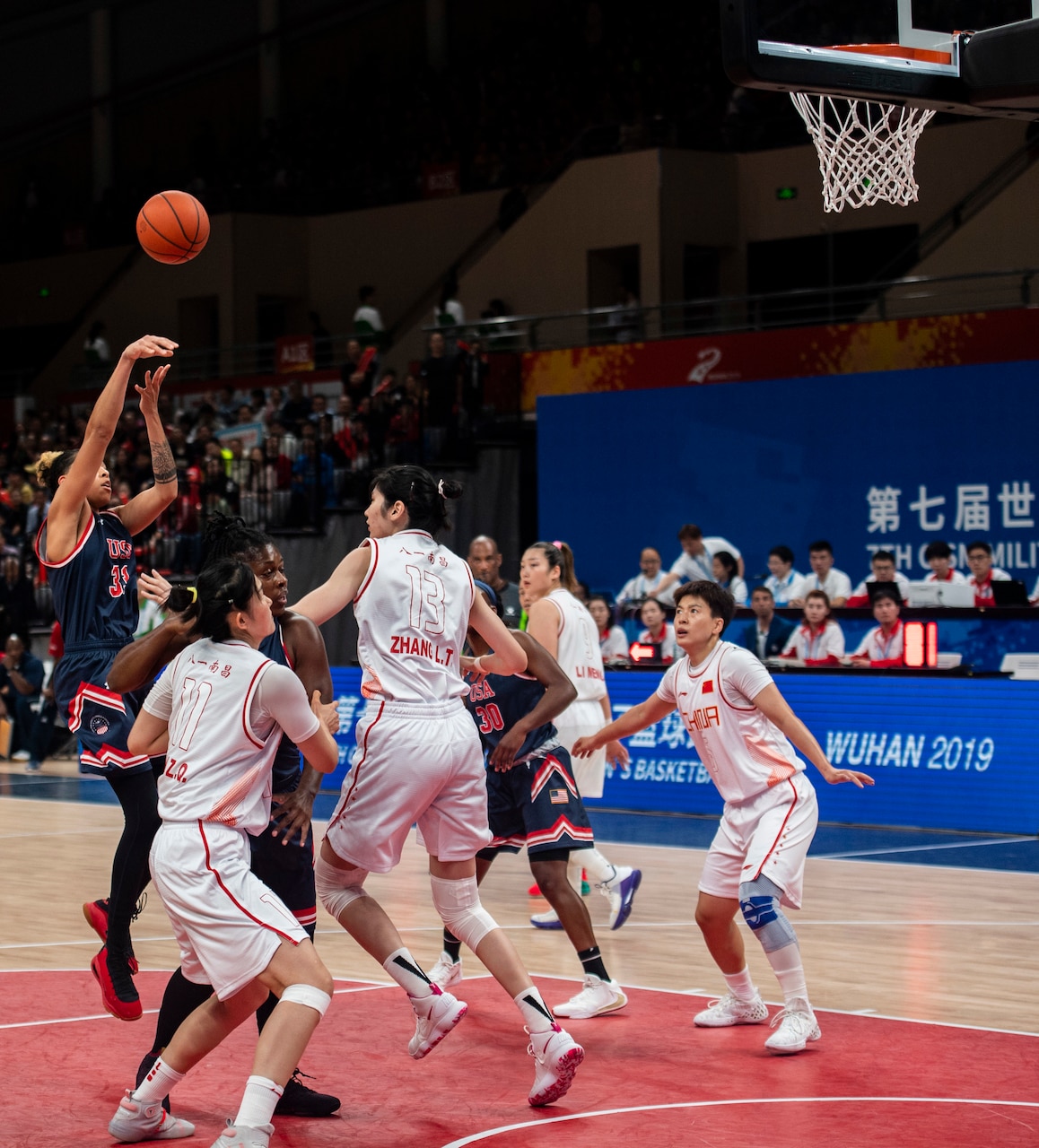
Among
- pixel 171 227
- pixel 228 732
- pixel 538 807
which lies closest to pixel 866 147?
pixel 171 227

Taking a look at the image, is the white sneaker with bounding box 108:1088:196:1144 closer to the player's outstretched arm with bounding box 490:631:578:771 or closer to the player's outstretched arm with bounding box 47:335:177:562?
the player's outstretched arm with bounding box 490:631:578:771

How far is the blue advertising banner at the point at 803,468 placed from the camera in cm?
1619

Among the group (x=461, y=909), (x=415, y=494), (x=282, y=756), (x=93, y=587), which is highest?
(x=415, y=494)

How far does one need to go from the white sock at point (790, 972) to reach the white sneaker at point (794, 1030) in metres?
0.02

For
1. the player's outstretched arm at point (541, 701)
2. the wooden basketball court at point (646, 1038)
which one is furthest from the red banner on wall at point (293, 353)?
the player's outstretched arm at point (541, 701)

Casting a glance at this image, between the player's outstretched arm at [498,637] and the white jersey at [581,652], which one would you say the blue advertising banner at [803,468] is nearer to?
the white jersey at [581,652]

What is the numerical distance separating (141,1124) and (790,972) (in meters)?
2.31

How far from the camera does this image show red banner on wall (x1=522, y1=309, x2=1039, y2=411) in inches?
664

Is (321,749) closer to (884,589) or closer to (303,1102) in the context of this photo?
(303,1102)

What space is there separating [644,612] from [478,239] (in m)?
12.0

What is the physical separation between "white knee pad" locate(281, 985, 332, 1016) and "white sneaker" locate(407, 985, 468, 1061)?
0.91m

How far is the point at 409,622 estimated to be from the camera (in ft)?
18.0

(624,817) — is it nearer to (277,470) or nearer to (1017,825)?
(1017,825)

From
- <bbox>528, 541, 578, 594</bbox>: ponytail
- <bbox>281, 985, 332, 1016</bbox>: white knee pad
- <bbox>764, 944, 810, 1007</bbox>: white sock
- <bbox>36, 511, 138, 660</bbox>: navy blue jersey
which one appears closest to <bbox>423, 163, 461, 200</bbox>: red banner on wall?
<bbox>528, 541, 578, 594</bbox>: ponytail
